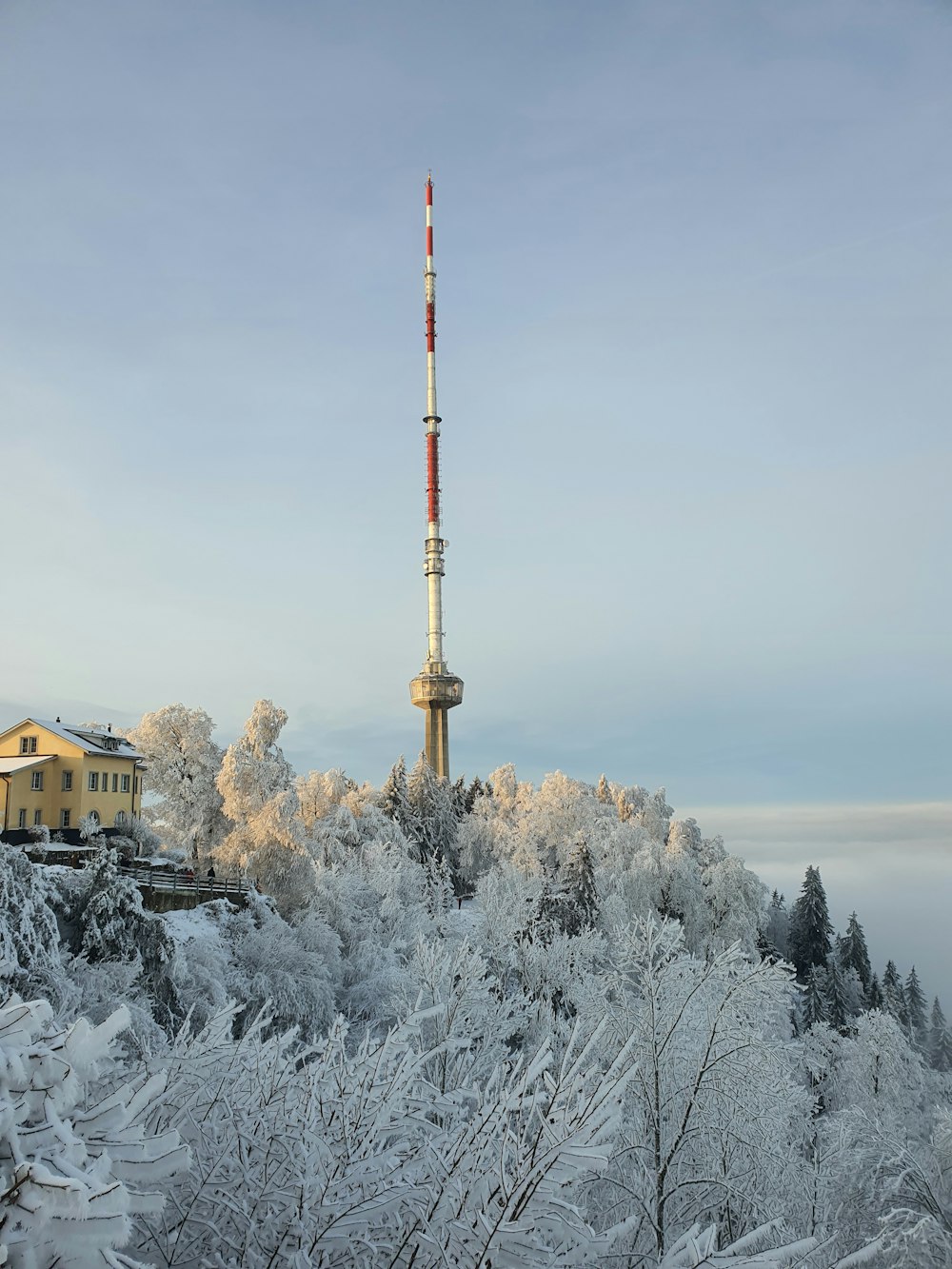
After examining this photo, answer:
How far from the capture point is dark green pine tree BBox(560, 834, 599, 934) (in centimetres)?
4181

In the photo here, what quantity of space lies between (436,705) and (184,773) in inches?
1638

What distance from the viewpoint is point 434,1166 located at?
5137 millimetres

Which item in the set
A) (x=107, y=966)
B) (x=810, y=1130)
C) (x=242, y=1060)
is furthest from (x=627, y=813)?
(x=242, y=1060)

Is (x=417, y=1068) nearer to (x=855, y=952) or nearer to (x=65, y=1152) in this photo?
(x=65, y=1152)

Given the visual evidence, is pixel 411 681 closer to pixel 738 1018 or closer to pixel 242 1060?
pixel 738 1018

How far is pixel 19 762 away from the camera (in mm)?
35875

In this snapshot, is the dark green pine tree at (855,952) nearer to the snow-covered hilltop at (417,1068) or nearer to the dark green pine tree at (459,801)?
the snow-covered hilltop at (417,1068)

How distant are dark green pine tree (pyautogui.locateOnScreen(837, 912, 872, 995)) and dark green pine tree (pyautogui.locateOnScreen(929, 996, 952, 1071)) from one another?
7.62m

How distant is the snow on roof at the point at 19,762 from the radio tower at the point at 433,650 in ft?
158

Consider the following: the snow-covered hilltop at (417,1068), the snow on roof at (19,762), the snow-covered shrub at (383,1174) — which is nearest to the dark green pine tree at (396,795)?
the snow-covered hilltop at (417,1068)

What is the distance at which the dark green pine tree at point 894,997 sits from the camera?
5450cm

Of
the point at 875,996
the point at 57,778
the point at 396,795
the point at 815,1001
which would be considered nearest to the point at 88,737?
the point at 57,778

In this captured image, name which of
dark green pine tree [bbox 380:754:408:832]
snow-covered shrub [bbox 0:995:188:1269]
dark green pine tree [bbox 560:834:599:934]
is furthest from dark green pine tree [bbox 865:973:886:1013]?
snow-covered shrub [bbox 0:995:188:1269]

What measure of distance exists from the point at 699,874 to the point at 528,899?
14.7 meters
